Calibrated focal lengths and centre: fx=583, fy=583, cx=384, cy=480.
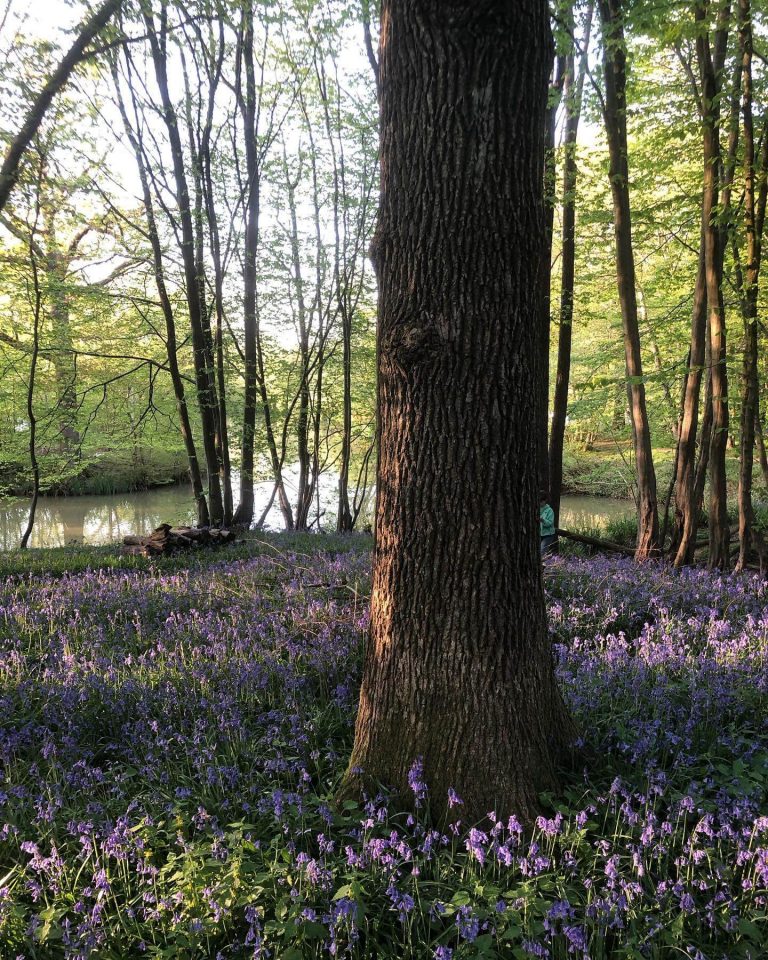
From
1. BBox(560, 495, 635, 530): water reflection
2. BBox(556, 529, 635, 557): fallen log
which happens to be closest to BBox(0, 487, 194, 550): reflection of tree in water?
BBox(556, 529, 635, 557): fallen log

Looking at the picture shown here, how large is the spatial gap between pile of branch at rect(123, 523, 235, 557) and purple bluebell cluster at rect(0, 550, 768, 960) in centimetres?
386

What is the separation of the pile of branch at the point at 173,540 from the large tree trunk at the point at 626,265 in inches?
245

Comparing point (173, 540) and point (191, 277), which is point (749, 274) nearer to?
point (173, 540)

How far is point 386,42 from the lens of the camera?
2.33 m

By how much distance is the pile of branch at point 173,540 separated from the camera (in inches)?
333

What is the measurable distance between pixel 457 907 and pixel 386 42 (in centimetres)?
313

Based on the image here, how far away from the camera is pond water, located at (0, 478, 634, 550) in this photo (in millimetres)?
19047

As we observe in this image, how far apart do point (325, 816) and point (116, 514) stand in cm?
2264

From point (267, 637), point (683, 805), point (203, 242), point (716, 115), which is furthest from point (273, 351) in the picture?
point (683, 805)

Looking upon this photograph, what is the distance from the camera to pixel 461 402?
2268 mm

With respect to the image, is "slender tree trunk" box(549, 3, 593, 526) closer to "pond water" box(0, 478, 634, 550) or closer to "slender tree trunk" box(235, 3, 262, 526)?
"slender tree trunk" box(235, 3, 262, 526)

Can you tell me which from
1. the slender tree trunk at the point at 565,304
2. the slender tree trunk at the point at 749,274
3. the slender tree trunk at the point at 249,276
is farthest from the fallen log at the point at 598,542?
the slender tree trunk at the point at 249,276

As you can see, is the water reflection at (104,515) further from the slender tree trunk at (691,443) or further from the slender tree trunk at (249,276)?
the slender tree trunk at (691,443)

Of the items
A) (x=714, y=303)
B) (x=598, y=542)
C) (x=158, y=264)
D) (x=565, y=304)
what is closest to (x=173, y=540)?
(x=158, y=264)
